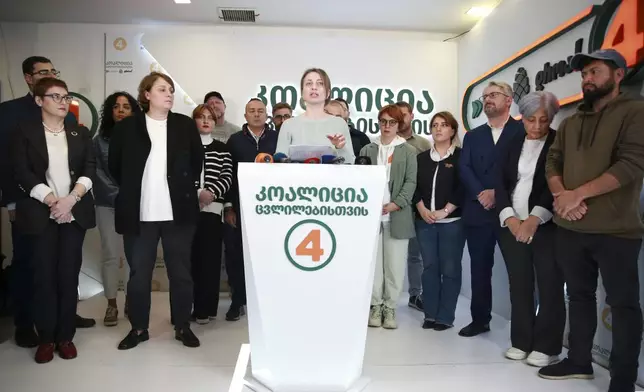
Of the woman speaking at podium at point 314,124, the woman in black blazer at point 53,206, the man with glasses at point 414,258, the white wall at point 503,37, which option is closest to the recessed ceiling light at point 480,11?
the white wall at point 503,37

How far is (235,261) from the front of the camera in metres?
3.59

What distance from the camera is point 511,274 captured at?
2871mm

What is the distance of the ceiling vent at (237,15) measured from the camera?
180 inches

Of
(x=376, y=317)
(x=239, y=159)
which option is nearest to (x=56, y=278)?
(x=239, y=159)

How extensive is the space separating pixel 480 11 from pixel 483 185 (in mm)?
2080

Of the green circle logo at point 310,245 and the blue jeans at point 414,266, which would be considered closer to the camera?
the green circle logo at point 310,245

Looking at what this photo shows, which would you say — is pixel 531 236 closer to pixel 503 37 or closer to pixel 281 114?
pixel 503 37

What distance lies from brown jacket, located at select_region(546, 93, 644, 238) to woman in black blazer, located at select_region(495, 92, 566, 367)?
297 millimetres

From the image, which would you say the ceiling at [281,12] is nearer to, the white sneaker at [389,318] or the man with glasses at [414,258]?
the man with glasses at [414,258]

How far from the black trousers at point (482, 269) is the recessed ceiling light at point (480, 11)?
2.24m

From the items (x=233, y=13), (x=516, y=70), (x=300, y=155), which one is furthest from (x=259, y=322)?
(x=233, y=13)

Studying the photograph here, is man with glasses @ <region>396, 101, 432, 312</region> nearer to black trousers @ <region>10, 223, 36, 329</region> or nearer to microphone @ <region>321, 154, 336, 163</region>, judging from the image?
microphone @ <region>321, 154, 336, 163</region>

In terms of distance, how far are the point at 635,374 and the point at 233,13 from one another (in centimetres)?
419

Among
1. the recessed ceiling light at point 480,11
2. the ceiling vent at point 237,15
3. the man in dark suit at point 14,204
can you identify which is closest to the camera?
the man in dark suit at point 14,204
